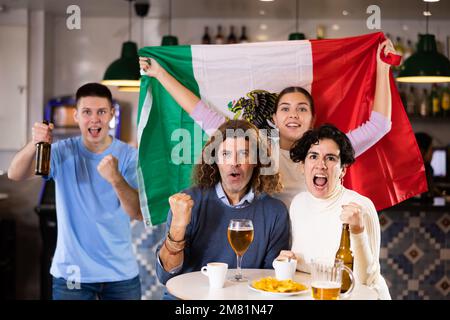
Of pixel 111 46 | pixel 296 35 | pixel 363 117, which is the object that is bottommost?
pixel 363 117

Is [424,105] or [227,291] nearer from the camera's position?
[227,291]

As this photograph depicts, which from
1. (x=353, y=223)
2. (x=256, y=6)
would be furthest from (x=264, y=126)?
(x=256, y=6)

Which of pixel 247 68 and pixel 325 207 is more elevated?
pixel 247 68

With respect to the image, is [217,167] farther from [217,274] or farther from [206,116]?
[217,274]

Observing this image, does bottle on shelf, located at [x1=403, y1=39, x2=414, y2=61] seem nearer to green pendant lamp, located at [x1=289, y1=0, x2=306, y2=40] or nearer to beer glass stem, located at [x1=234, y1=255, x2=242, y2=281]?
green pendant lamp, located at [x1=289, y1=0, x2=306, y2=40]

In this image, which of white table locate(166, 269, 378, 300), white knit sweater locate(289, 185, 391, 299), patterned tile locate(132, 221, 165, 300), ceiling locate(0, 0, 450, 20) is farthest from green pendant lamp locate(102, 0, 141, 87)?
white table locate(166, 269, 378, 300)

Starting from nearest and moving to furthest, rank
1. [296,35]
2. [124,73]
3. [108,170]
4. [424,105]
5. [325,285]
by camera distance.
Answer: [325,285]
[108,170]
[124,73]
[296,35]
[424,105]

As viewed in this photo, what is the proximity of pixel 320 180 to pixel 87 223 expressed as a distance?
0.96 meters

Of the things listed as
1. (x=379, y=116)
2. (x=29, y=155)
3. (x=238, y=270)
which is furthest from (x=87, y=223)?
(x=379, y=116)

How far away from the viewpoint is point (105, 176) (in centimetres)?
247

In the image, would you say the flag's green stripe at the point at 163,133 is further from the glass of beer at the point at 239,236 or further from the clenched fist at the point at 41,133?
the glass of beer at the point at 239,236

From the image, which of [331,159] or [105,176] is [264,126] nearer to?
[331,159]

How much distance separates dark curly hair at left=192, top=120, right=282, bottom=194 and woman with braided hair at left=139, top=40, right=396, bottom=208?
0.68ft

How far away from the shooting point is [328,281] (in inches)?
69.2
